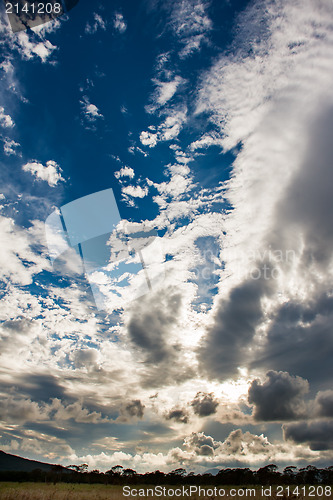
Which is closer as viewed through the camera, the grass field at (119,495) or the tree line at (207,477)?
the grass field at (119,495)

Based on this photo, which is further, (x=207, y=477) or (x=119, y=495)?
(x=207, y=477)

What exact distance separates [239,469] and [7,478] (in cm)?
9131

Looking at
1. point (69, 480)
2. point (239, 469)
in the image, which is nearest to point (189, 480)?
point (239, 469)

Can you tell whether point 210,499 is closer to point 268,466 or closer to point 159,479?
point 159,479

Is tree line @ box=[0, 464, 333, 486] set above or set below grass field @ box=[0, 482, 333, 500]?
below

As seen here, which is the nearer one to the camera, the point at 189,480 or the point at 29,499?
the point at 29,499

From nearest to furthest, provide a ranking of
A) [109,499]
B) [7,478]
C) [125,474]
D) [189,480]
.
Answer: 1. [109,499]
2. [7,478]
3. [189,480]
4. [125,474]

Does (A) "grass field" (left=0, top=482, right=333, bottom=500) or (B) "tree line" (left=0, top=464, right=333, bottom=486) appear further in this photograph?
(B) "tree line" (left=0, top=464, right=333, bottom=486)

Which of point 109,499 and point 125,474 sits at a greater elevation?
point 109,499

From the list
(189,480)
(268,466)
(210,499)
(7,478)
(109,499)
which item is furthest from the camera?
(268,466)

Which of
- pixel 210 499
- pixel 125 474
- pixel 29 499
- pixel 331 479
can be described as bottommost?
pixel 125 474

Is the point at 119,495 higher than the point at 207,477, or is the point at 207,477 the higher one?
the point at 119,495

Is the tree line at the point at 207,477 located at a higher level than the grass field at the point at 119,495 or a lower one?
lower

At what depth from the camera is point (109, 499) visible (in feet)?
96.3
